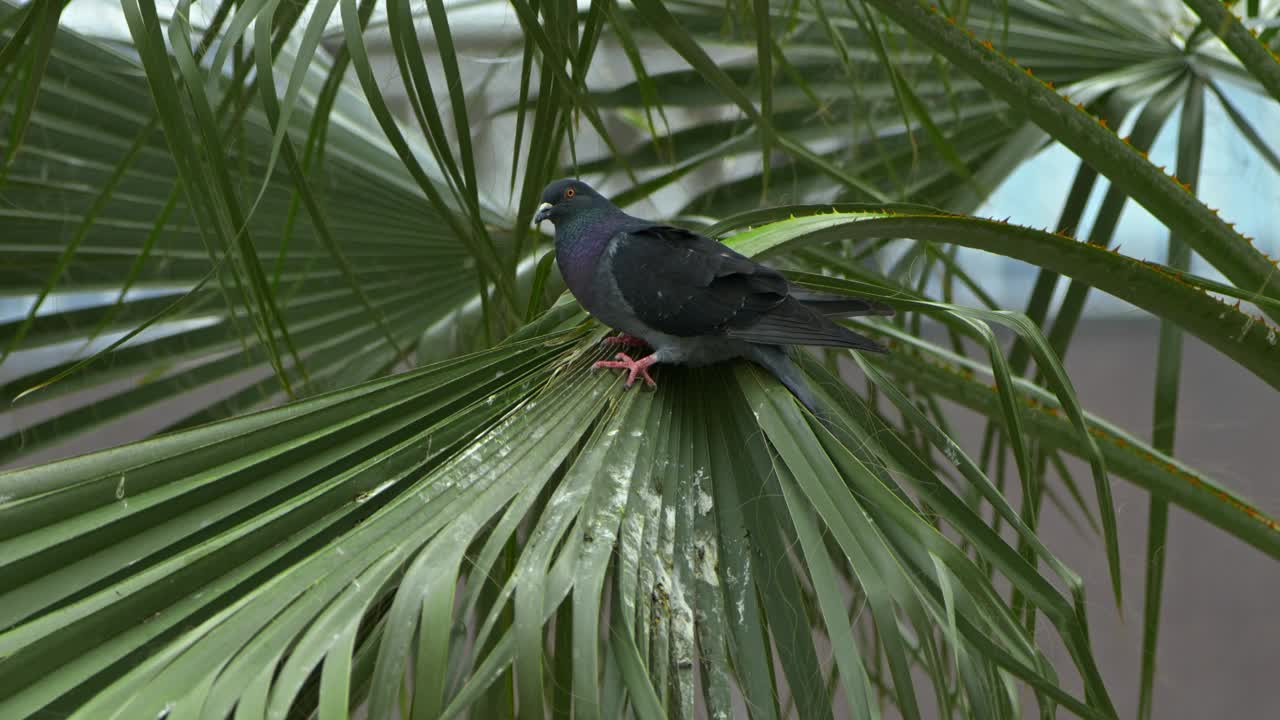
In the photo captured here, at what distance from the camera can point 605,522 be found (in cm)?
52

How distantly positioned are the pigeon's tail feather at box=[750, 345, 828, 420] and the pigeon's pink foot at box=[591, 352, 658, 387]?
0.07 meters

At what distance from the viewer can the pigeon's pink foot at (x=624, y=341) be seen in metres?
0.74

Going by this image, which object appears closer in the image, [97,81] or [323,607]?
[323,607]

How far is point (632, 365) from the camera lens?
0.68m

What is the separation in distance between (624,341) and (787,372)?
0.13 m

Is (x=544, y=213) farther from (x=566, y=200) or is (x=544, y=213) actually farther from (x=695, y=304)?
(x=695, y=304)

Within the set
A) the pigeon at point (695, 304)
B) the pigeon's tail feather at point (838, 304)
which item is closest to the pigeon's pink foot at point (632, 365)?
the pigeon at point (695, 304)

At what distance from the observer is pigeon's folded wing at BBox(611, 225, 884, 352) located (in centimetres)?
67

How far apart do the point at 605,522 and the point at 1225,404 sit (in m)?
2.30

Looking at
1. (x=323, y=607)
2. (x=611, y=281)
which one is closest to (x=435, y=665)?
(x=323, y=607)

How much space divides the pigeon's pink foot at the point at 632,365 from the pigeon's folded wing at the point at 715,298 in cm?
2

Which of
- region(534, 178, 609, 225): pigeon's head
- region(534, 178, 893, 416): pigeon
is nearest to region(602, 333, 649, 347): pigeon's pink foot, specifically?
→ region(534, 178, 893, 416): pigeon

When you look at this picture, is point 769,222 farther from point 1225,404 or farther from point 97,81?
point 1225,404

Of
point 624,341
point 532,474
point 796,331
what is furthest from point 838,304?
point 532,474
